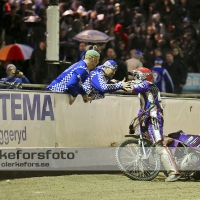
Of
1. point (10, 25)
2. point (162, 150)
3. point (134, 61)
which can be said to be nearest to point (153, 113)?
point (162, 150)

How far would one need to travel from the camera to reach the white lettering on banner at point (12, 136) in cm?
1153

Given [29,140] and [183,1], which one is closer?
[29,140]

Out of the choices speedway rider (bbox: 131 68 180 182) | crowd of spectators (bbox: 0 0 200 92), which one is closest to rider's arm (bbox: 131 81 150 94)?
speedway rider (bbox: 131 68 180 182)

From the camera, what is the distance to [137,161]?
1203cm

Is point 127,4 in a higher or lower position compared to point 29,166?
higher

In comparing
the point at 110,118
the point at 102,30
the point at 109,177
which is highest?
the point at 102,30

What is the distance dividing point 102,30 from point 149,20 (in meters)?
1.79

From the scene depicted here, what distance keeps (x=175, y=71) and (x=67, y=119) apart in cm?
676

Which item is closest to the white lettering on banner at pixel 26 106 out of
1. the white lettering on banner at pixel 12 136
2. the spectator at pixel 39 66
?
the white lettering on banner at pixel 12 136

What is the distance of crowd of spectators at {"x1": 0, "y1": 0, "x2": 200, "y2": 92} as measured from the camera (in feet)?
58.1

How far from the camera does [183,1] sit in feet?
70.4

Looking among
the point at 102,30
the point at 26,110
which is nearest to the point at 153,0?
the point at 102,30

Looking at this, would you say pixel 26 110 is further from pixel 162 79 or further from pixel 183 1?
pixel 183 1

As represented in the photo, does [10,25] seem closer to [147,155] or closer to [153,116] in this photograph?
[153,116]
